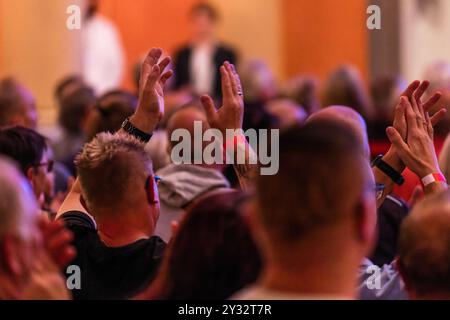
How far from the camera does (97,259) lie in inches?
124

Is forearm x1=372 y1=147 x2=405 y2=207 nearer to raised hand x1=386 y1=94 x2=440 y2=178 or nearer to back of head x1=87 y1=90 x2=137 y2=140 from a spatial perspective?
raised hand x1=386 y1=94 x2=440 y2=178

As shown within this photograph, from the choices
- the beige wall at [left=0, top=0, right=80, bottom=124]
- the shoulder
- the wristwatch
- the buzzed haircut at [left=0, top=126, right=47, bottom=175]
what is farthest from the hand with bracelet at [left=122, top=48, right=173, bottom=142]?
the beige wall at [left=0, top=0, right=80, bottom=124]

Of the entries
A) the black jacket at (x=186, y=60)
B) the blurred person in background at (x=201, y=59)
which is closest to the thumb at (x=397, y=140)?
the blurred person in background at (x=201, y=59)

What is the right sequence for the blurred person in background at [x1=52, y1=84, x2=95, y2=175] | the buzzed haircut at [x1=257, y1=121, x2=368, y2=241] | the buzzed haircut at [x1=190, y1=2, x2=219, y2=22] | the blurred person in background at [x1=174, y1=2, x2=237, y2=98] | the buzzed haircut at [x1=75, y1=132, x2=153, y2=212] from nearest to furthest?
the buzzed haircut at [x1=257, y1=121, x2=368, y2=241] → the buzzed haircut at [x1=75, y1=132, x2=153, y2=212] → the blurred person in background at [x1=52, y1=84, x2=95, y2=175] → the blurred person in background at [x1=174, y1=2, x2=237, y2=98] → the buzzed haircut at [x1=190, y1=2, x2=219, y2=22]

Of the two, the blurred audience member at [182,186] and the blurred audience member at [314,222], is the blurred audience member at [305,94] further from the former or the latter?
the blurred audience member at [314,222]

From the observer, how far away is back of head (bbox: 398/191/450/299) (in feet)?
8.11

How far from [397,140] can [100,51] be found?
7492mm

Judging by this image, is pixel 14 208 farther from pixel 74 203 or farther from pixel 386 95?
pixel 386 95

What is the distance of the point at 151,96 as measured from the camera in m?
3.52

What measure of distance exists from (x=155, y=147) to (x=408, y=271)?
8.24ft

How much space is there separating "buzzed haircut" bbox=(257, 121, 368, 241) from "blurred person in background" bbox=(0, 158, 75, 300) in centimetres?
45

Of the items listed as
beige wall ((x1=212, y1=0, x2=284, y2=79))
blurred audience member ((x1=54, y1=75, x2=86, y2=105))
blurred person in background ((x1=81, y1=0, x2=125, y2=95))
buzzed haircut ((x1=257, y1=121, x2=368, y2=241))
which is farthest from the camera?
beige wall ((x1=212, y1=0, x2=284, y2=79))

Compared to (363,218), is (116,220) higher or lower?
lower

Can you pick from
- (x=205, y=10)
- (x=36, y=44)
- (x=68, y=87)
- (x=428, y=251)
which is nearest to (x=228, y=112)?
(x=428, y=251)
